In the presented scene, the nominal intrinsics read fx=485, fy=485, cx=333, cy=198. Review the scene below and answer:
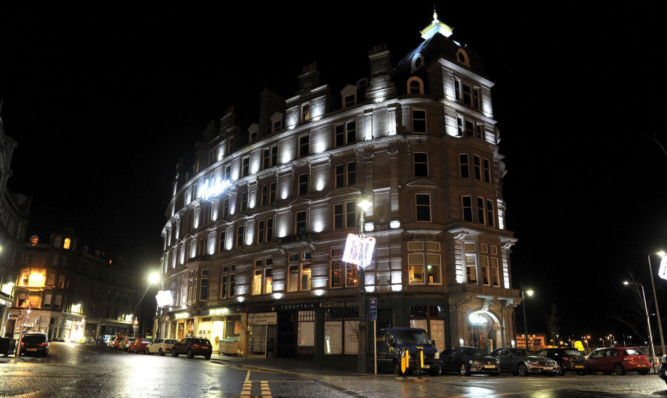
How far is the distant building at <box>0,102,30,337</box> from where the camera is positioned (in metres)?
47.2

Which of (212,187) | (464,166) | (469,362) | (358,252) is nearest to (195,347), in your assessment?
(212,187)

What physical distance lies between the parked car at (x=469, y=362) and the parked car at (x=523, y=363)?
86cm

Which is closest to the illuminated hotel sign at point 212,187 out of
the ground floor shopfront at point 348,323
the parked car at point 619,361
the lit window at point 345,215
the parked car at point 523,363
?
the ground floor shopfront at point 348,323

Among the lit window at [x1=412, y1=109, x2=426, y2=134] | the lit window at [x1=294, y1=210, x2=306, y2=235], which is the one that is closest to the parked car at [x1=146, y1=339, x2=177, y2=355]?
the lit window at [x1=294, y1=210, x2=306, y2=235]

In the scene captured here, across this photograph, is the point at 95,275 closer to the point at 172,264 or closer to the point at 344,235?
the point at 172,264

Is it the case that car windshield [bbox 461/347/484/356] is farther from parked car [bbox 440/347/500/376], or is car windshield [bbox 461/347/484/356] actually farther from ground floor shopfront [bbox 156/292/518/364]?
ground floor shopfront [bbox 156/292/518/364]

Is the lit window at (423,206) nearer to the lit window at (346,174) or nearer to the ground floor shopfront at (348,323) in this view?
the lit window at (346,174)

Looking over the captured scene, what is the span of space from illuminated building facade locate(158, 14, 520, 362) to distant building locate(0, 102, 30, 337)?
21084mm

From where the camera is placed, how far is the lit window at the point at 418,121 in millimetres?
35478

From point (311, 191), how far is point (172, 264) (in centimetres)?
2490

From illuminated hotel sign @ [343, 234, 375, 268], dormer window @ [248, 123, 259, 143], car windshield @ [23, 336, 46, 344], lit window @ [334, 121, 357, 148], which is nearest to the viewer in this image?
illuminated hotel sign @ [343, 234, 375, 268]

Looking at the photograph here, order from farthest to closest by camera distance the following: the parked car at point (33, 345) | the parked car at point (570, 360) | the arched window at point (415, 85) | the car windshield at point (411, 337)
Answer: the arched window at point (415, 85) < the parked car at point (33, 345) < the parked car at point (570, 360) < the car windshield at point (411, 337)

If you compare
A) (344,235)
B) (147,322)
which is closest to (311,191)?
(344,235)

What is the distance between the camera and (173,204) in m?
59.8
